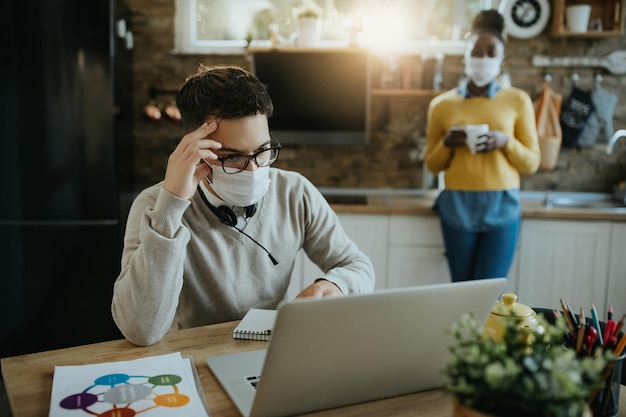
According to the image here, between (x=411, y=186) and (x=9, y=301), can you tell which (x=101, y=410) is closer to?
(x=9, y=301)

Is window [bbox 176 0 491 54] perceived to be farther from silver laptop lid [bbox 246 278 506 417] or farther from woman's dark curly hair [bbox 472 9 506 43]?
silver laptop lid [bbox 246 278 506 417]

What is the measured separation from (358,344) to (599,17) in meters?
3.17

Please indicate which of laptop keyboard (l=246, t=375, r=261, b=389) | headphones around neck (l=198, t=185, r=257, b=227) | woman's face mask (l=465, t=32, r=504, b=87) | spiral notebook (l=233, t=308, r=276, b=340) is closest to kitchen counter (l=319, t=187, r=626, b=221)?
woman's face mask (l=465, t=32, r=504, b=87)

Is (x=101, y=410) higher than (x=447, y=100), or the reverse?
(x=447, y=100)

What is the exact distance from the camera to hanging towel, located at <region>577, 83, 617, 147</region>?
Answer: 11.1ft

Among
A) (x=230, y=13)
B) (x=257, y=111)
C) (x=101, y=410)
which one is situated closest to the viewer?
(x=101, y=410)

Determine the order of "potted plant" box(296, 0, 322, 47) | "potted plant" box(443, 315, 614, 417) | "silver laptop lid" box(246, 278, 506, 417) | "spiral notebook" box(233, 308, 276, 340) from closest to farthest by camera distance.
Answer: "potted plant" box(443, 315, 614, 417) < "silver laptop lid" box(246, 278, 506, 417) < "spiral notebook" box(233, 308, 276, 340) < "potted plant" box(296, 0, 322, 47)

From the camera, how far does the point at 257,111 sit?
147cm

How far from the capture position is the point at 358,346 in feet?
2.98

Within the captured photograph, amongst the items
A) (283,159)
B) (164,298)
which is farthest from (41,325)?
(164,298)

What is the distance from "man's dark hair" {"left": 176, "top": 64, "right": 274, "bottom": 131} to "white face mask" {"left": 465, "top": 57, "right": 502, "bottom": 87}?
1469 mm

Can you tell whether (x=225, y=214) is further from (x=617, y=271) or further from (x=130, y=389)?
(x=617, y=271)

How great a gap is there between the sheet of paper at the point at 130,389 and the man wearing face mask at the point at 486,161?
187 cm

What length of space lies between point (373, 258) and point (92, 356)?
2.03 meters
